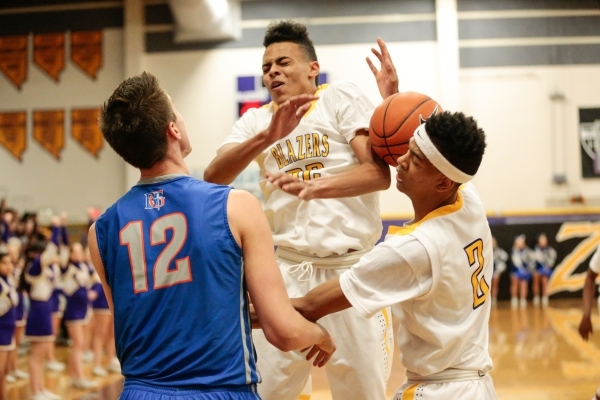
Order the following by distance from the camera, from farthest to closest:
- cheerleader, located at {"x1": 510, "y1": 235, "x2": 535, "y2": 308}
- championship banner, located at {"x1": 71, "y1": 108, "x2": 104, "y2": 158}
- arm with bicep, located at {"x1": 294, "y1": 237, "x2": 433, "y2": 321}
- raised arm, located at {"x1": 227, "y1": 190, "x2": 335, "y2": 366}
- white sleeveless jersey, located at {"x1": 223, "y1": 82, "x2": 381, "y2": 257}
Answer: championship banner, located at {"x1": 71, "y1": 108, "x2": 104, "y2": 158} < cheerleader, located at {"x1": 510, "y1": 235, "x2": 535, "y2": 308} < white sleeveless jersey, located at {"x1": 223, "y1": 82, "x2": 381, "y2": 257} < arm with bicep, located at {"x1": 294, "y1": 237, "x2": 433, "y2": 321} < raised arm, located at {"x1": 227, "y1": 190, "x2": 335, "y2": 366}

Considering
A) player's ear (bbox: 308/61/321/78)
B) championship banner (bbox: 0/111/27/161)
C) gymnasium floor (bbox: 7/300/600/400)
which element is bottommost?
gymnasium floor (bbox: 7/300/600/400)

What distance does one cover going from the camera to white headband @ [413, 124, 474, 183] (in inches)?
95.5

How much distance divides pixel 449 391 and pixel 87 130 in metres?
15.1

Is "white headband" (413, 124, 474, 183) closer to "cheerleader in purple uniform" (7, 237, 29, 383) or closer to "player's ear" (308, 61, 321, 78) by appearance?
"player's ear" (308, 61, 321, 78)

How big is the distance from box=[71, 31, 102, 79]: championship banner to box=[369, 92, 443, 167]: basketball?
14619 mm

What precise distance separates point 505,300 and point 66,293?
10.2 metres

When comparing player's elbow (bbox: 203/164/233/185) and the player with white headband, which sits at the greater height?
player's elbow (bbox: 203/164/233/185)

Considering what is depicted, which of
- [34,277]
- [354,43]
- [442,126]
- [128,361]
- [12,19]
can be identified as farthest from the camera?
[12,19]

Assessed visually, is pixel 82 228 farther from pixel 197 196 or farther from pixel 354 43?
pixel 197 196

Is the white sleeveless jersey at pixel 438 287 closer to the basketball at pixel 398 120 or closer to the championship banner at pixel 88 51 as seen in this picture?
the basketball at pixel 398 120

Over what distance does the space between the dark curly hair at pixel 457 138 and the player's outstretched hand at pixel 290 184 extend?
58 centimetres

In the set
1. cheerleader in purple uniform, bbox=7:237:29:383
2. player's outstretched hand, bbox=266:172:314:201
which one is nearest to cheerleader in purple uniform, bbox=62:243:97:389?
cheerleader in purple uniform, bbox=7:237:29:383

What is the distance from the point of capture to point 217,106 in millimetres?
15820

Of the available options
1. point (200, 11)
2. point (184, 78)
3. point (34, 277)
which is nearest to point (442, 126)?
point (34, 277)
